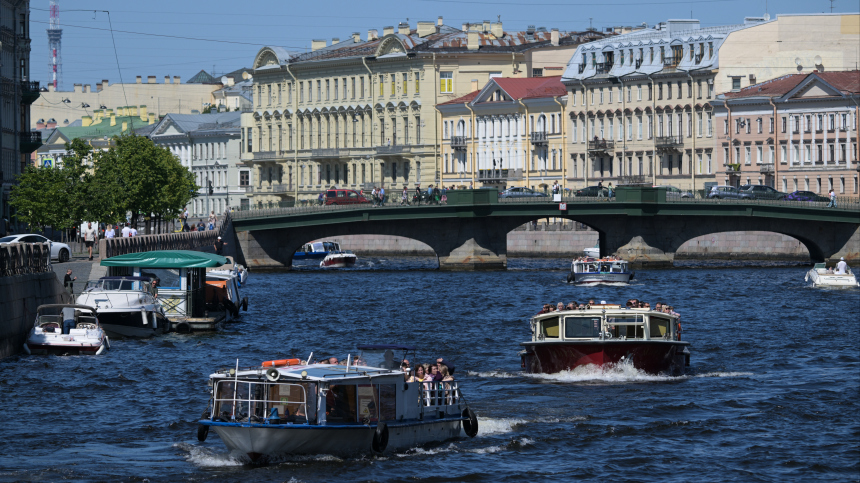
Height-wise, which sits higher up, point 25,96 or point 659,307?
point 25,96

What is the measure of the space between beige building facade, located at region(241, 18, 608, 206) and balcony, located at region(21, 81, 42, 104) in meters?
35.0

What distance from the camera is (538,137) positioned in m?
121

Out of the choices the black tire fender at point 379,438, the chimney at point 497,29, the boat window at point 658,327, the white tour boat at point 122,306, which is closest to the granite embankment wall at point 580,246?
the chimney at point 497,29

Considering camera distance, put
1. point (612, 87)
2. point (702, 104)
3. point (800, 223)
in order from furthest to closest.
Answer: point (612, 87)
point (702, 104)
point (800, 223)

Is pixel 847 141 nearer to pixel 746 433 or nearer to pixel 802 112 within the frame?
pixel 802 112

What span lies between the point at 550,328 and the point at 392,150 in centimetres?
9239

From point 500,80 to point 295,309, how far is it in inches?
2398

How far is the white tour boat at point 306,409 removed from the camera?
1048 inches

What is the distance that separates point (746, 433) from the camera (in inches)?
1243

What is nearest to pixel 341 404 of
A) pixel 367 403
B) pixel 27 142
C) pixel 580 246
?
pixel 367 403

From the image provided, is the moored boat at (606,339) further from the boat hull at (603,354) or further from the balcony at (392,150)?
the balcony at (392,150)

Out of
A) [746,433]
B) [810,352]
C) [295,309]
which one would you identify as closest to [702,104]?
[295,309]

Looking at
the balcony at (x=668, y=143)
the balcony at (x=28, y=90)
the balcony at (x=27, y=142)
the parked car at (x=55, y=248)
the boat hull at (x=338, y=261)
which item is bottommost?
the boat hull at (x=338, y=261)

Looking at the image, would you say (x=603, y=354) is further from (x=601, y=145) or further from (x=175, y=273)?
(x=601, y=145)
